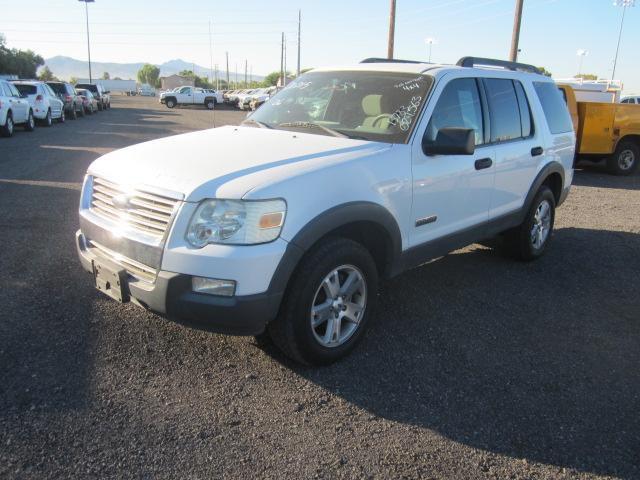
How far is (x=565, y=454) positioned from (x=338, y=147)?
2225 millimetres

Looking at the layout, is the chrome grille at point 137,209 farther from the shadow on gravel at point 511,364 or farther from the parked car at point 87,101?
the parked car at point 87,101

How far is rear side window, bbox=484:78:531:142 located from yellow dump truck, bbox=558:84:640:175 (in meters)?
7.84

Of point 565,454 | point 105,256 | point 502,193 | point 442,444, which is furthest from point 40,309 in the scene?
point 502,193

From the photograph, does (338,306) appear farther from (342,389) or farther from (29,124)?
(29,124)

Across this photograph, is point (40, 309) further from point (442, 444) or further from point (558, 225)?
point (558, 225)

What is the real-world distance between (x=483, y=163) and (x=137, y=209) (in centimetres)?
281

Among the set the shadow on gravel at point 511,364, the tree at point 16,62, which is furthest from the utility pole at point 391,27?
the tree at point 16,62

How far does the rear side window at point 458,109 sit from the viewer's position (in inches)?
161

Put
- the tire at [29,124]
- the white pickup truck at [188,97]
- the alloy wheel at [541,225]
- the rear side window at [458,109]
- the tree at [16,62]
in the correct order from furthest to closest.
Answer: the tree at [16,62]
the white pickup truck at [188,97]
the tire at [29,124]
the alloy wheel at [541,225]
the rear side window at [458,109]

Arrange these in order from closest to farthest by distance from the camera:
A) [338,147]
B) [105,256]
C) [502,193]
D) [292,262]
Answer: [292,262], [105,256], [338,147], [502,193]

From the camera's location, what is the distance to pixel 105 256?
3389 millimetres

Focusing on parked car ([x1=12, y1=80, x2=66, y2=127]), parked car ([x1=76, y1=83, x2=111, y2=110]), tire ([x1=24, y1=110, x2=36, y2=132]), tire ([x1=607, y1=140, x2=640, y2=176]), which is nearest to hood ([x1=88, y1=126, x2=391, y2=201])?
tire ([x1=607, y1=140, x2=640, y2=176])

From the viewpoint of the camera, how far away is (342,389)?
3.30m

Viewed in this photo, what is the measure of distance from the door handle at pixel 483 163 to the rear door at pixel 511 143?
0.52 feet
